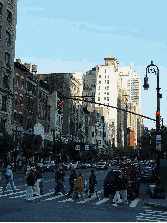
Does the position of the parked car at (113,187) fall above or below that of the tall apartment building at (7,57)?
below

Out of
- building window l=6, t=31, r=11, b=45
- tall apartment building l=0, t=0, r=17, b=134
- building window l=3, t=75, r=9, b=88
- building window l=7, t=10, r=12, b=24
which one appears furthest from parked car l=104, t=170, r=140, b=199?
building window l=7, t=10, r=12, b=24

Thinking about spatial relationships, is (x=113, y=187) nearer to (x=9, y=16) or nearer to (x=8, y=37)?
(x=8, y=37)

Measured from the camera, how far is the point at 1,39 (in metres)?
60.2

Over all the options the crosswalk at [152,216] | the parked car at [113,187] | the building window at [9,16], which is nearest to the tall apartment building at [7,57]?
the building window at [9,16]

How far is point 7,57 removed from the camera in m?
62.9

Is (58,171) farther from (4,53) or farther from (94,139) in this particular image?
(94,139)

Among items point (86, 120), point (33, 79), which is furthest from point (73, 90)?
point (33, 79)

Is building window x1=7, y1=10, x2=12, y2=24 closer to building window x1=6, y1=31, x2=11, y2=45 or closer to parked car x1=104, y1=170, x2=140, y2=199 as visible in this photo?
building window x1=6, y1=31, x2=11, y2=45

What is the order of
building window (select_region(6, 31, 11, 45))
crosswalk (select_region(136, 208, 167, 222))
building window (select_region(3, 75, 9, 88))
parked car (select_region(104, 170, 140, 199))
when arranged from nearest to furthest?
crosswalk (select_region(136, 208, 167, 222))
parked car (select_region(104, 170, 140, 199))
building window (select_region(3, 75, 9, 88))
building window (select_region(6, 31, 11, 45))

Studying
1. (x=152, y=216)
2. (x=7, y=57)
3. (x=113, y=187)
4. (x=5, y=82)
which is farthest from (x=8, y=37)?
(x=152, y=216)

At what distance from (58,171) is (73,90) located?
271 feet

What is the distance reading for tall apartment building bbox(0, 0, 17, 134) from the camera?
60281 mm

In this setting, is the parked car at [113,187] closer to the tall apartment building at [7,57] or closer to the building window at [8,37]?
the tall apartment building at [7,57]

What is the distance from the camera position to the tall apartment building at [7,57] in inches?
2373
